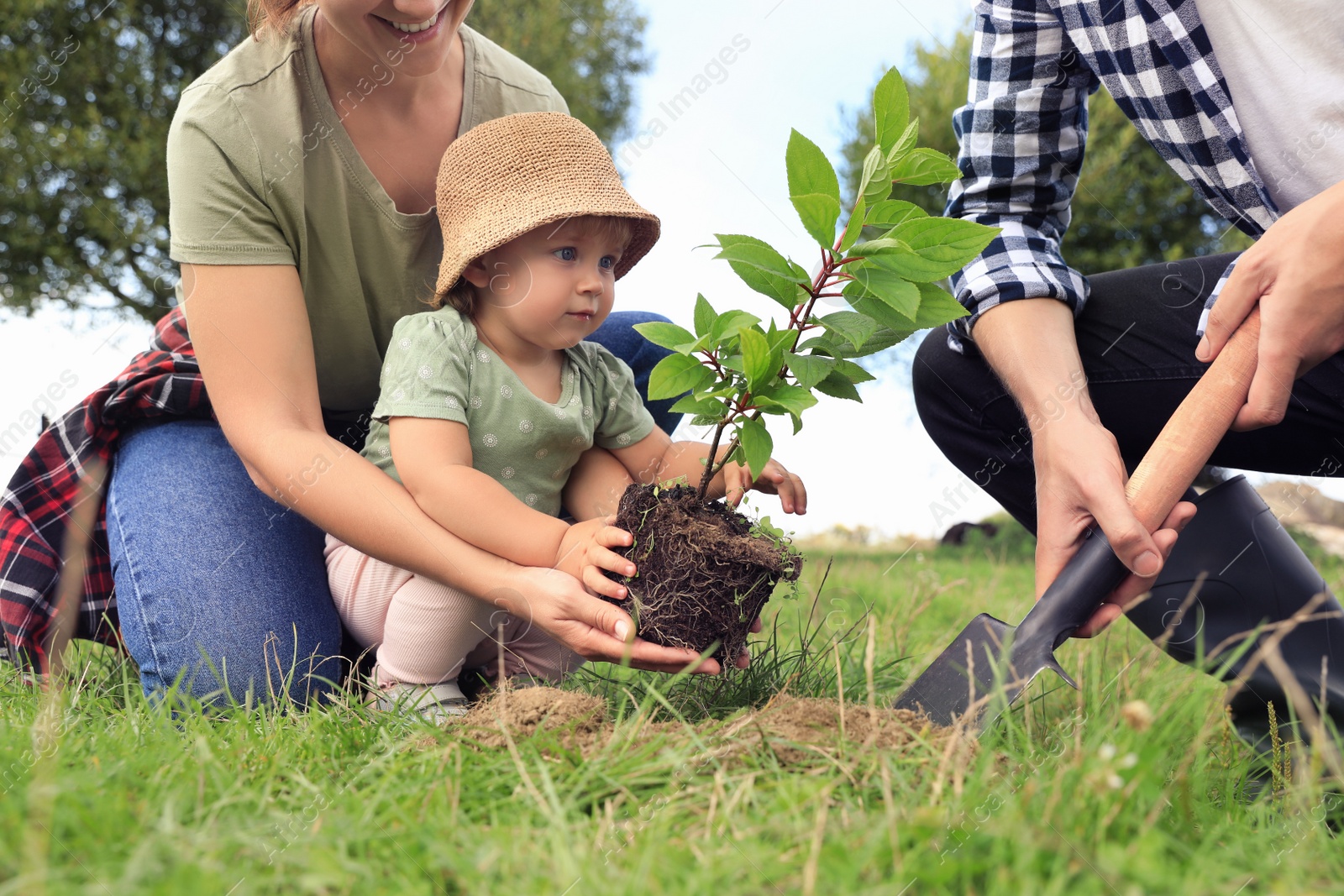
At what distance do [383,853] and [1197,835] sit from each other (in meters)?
1.02

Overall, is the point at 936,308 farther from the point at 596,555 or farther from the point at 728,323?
the point at 596,555

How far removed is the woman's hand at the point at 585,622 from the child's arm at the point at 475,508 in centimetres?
7

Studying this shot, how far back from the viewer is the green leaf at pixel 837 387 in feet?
5.39

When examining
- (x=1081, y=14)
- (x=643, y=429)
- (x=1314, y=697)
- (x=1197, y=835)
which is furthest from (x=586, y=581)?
(x=1081, y=14)

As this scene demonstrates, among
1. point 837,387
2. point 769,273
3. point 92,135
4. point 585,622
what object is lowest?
point 585,622

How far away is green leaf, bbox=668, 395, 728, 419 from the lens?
5.37 feet

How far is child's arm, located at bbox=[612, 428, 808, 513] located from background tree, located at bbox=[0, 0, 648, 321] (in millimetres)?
5615

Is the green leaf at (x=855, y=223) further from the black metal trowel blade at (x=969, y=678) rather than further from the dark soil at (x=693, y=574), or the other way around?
the black metal trowel blade at (x=969, y=678)

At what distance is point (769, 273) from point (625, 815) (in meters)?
0.87

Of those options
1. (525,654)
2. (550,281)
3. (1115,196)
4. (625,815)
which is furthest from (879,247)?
(1115,196)

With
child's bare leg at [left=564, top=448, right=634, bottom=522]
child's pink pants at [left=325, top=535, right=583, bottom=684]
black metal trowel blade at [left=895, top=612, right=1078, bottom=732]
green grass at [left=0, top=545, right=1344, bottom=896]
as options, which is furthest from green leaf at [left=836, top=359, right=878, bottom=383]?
child's pink pants at [left=325, top=535, right=583, bottom=684]

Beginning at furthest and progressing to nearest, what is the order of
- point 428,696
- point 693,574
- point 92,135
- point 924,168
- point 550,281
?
point 92,135 → point 428,696 → point 550,281 → point 693,574 → point 924,168

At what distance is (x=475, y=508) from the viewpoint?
1789 mm

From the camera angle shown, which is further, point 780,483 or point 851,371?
point 780,483
